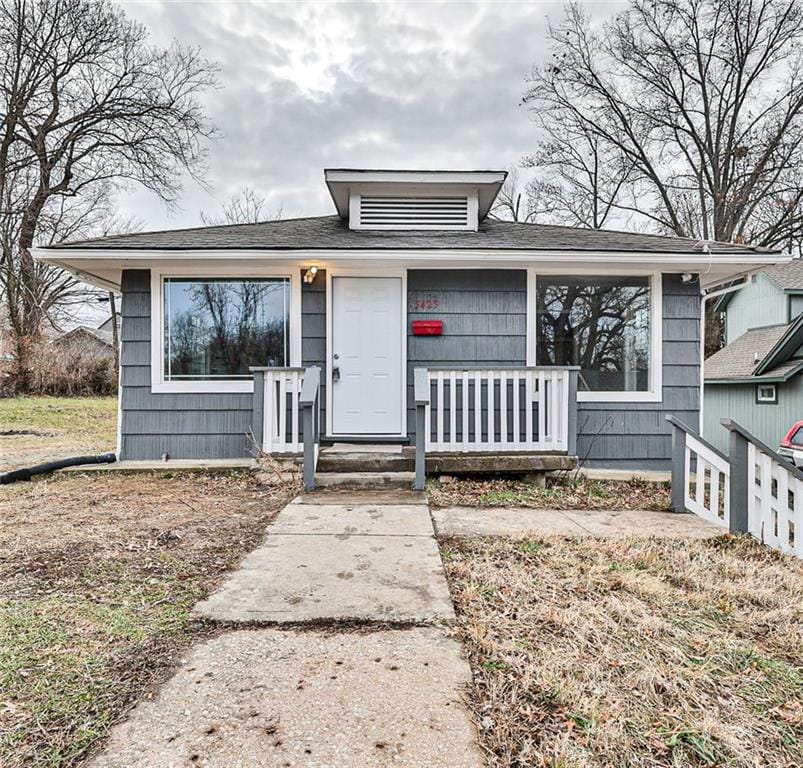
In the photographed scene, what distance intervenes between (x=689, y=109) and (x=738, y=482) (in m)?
16.7

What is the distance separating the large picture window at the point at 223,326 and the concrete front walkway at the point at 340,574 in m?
2.50

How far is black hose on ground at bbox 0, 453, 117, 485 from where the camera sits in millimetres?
5203

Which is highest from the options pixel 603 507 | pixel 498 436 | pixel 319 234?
pixel 319 234

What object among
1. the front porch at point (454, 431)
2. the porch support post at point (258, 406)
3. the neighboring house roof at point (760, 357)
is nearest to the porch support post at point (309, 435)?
the front porch at point (454, 431)

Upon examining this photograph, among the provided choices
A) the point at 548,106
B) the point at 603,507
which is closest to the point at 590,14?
the point at 548,106

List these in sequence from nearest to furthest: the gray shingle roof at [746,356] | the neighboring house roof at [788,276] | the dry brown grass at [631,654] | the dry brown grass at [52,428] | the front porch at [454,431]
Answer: the dry brown grass at [631,654] < the front porch at [454,431] < the dry brown grass at [52,428] < the gray shingle roof at [746,356] < the neighboring house roof at [788,276]

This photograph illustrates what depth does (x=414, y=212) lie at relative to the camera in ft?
22.2

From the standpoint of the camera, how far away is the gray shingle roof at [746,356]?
12.9 meters

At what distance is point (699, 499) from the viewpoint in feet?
13.5

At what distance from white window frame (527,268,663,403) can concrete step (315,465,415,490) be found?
218cm

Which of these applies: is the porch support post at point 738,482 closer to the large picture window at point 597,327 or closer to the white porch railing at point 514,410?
the white porch railing at point 514,410

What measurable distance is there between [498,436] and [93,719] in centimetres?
473

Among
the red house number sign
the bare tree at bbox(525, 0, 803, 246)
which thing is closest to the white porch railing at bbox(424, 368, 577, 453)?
the red house number sign

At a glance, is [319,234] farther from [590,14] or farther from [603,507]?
[590,14]
